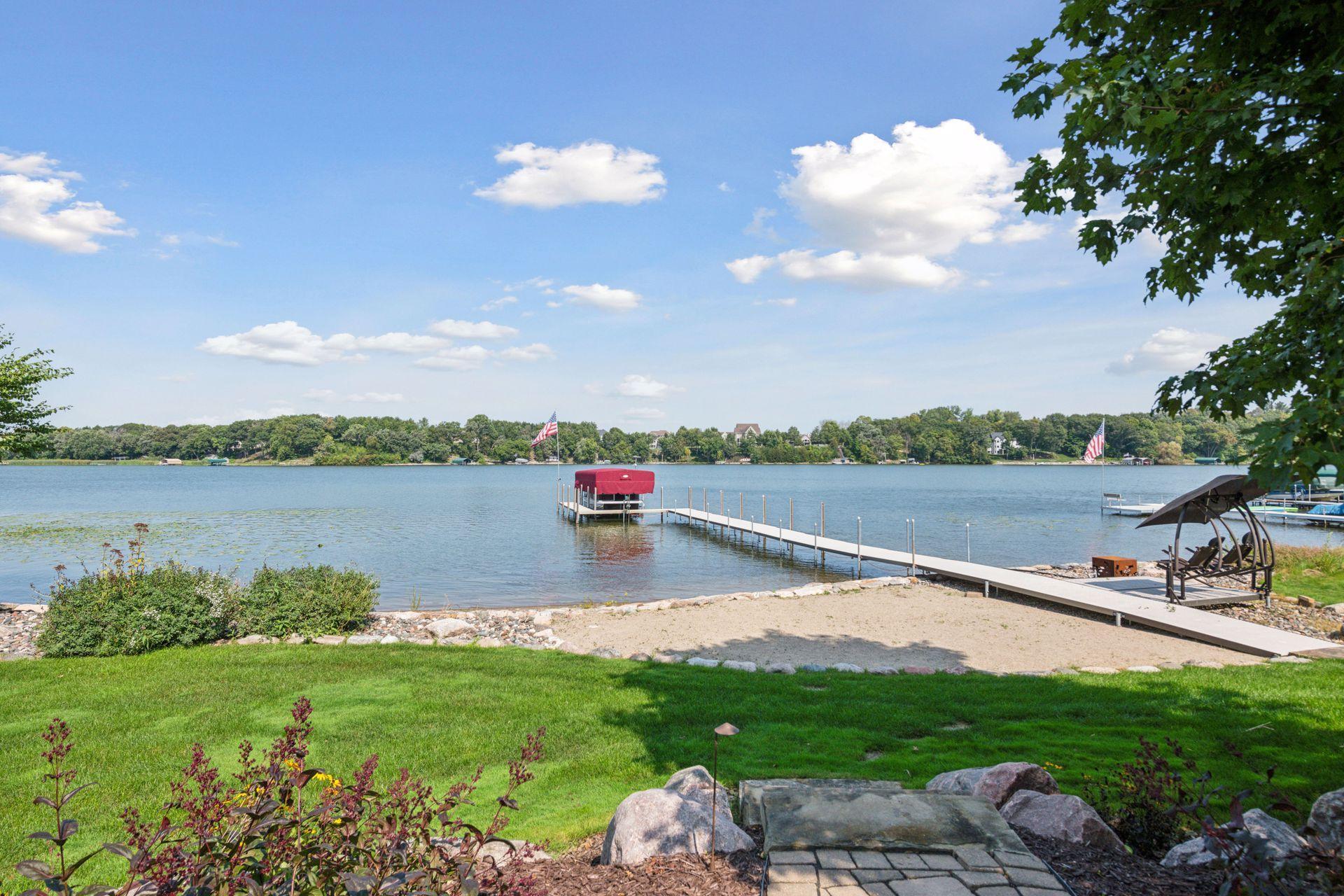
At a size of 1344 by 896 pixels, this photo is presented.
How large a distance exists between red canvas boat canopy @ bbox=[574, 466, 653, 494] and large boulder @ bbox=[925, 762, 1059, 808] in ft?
124

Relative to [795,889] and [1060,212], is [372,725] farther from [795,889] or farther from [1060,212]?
[1060,212]

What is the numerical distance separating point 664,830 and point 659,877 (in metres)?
0.30

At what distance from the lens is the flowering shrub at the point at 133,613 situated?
10.0m

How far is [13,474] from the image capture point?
110m

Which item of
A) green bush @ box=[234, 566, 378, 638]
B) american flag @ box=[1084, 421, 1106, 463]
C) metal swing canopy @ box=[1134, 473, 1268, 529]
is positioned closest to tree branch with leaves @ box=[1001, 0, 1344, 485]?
green bush @ box=[234, 566, 378, 638]

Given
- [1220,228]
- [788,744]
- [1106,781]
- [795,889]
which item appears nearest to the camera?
[795,889]

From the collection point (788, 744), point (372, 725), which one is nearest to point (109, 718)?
point (372, 725)

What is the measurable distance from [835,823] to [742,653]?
8.12 m

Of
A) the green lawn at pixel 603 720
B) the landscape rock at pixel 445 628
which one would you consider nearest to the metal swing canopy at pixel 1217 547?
the green lawn at pixel 603 720

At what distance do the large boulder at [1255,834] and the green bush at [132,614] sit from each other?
1192 cm

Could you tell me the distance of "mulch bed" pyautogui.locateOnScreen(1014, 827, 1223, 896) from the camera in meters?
3.37

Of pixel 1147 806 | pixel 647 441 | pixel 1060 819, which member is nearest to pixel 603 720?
pixel 1060 819

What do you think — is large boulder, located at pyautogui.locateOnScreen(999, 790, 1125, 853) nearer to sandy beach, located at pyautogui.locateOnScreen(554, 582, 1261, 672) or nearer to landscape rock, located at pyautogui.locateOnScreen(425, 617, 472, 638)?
sandy beach, located at pyautogui.locateOnScreen(554, 582, 1261, 672)

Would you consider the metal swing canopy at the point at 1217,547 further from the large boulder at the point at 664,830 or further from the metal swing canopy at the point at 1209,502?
the large boulder at the point at 664,830
